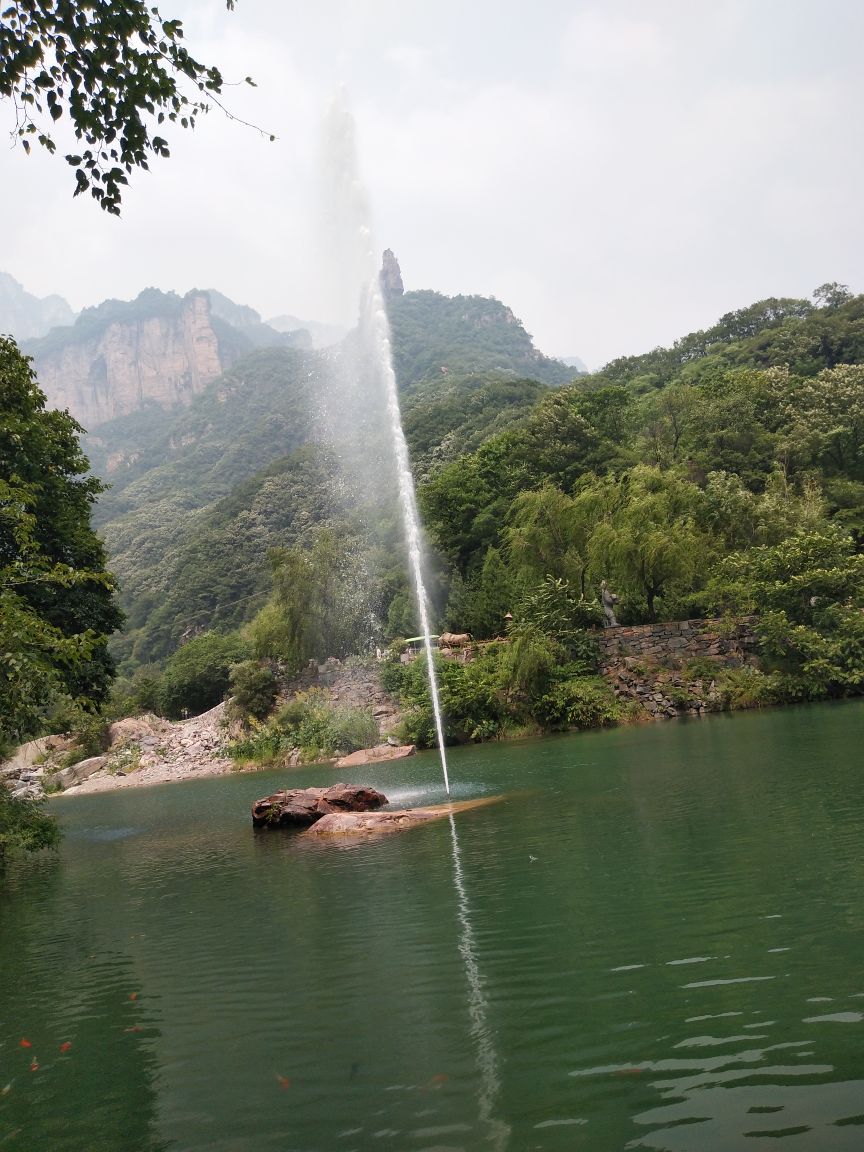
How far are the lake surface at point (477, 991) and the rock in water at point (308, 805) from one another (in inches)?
143

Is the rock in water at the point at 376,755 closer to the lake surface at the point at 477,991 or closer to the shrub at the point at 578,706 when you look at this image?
the shrub at the point at 578,706

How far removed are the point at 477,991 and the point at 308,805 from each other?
1156cm

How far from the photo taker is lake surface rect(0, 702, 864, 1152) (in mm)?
4090

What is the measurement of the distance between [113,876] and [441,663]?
2348cm

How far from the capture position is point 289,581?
44.3 metres

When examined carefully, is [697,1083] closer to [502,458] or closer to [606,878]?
[606,878]

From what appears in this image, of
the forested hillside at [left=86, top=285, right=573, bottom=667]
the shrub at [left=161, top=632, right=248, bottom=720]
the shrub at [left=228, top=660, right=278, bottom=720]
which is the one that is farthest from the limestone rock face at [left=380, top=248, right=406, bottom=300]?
the shrub at [left=228, top=660, right=278, bottom=720]

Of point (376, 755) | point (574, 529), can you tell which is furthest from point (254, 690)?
point (574, 529)

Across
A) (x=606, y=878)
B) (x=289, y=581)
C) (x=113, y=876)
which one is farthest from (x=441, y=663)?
(x=606, y=878)

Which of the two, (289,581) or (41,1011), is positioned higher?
(289,581)

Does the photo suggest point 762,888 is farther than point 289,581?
No

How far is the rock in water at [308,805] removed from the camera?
664 inches

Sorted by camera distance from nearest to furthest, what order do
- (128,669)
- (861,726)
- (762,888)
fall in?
(762,888) < (861,726) < (128,669)

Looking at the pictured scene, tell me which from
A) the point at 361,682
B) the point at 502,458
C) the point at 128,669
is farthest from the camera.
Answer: the point at 128,669
